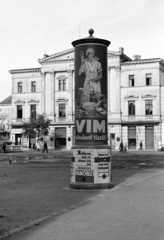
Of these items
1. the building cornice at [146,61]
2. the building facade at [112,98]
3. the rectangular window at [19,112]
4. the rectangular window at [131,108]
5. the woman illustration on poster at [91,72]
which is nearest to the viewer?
the woman illustration on poster at [91,72]

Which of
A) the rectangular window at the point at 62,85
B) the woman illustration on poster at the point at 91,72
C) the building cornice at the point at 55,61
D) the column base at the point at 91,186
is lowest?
the column base at the point at 91,186

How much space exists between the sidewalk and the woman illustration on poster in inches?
142

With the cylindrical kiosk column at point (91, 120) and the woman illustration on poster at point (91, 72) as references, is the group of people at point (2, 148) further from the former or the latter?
the woman illustration on poster at point (91, 72)

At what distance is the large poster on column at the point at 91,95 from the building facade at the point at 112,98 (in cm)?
4222

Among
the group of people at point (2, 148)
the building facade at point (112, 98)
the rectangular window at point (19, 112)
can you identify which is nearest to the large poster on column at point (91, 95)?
the group of people at point (2, 148)

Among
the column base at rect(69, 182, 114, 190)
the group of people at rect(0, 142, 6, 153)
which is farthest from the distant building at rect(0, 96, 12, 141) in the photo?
the column base at rect(69, 182, 114, 190)

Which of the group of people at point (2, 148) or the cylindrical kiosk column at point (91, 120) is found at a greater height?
the cylindrical kiosk column at point (91, 120)

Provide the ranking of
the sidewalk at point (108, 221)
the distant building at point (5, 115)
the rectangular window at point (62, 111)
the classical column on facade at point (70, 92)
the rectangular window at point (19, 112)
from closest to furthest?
the sidewalk at point (108, 221) → the classical column on facade at point (70, 92) → the rectangular window at point (62, 111) → the rectangular window at point (19, 112) → the distant building at point (5, 115)

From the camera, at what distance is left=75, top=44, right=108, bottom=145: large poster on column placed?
39.3 feet

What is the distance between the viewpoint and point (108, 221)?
712 cm

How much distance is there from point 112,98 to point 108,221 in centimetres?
5121

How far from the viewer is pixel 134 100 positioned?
2221 inches

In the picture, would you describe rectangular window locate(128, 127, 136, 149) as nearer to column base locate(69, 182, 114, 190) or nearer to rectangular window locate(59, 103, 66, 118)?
rectangular window locate(59, 103, 66, 118)

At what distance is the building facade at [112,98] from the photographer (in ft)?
181
